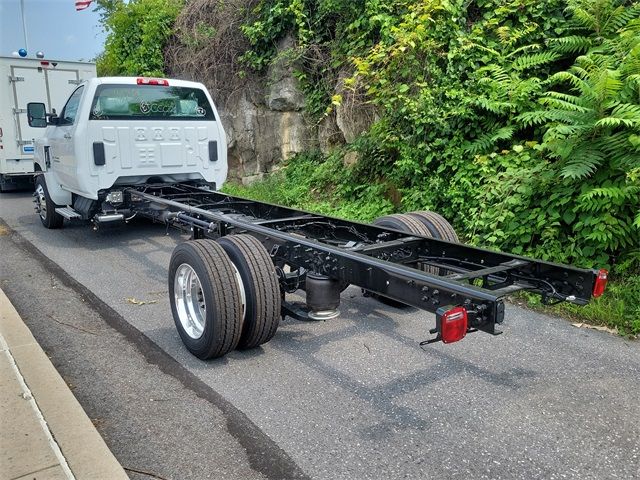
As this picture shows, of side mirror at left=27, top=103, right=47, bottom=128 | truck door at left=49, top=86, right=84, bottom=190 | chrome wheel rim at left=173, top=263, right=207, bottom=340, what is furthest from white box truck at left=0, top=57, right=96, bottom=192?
chrome wheel rim at left=173, top=263, right=207, bottom=340

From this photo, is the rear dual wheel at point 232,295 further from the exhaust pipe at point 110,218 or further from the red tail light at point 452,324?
the exhaust pipe at point 110,218

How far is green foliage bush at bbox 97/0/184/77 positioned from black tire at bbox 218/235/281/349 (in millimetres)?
13427

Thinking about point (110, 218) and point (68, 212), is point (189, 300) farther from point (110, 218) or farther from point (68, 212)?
point (68, 212)

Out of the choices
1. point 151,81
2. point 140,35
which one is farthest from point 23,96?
point 151,81

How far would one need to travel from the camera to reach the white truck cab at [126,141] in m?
7.48

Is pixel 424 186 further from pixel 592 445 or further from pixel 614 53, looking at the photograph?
pixel 592 445

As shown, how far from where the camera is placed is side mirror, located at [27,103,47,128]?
895cm

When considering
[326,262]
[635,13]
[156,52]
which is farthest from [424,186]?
[156,52]

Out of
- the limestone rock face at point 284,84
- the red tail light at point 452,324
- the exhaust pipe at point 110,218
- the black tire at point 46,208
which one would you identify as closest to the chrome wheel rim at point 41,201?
the black tire at point 46,208

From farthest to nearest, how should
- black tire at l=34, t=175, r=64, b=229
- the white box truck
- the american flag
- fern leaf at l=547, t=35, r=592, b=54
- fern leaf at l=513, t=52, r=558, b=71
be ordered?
the american flag < the white box truck < black tire at l=34, t=175, r=64, b=229 < fern leaf at l=513, t=52, r=558, b=71 < fern leaf at l=547, t=35, r=592, b=54

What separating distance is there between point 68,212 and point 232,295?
18.4 ft

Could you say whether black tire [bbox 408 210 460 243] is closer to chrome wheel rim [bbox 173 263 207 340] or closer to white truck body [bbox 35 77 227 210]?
chrome wheel rim [bbox 173 263 207 340]

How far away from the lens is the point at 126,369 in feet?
13.6

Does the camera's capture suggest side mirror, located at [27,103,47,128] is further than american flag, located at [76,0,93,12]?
No
